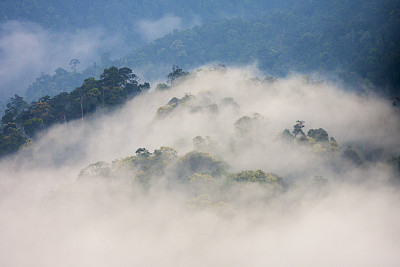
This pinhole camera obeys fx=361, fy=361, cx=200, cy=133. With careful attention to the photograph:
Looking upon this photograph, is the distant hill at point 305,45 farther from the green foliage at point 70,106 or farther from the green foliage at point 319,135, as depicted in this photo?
the green foliage at point 70,106

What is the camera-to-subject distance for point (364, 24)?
101 meters

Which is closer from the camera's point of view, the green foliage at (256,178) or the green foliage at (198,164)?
the green foliage at (256,178)

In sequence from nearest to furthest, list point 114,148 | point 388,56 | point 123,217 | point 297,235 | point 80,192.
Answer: point 297,235
point 123,217
point 80,192
point 114,148
point 388,56

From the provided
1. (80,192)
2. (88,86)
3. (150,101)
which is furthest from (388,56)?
Result: (80,192)

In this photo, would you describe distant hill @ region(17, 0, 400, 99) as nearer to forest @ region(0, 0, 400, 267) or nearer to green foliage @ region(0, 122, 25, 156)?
forest @ region(0, 0, 400, 267)

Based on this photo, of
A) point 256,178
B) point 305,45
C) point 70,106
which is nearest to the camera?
point 256,178

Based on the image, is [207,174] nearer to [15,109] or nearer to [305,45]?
[15,109]

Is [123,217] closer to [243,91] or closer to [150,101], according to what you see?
[150,101]

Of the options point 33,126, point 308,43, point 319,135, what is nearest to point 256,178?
point 319,135

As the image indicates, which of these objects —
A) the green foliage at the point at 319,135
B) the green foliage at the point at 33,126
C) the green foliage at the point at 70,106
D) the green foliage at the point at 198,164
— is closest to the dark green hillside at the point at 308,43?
the green foliage at the point at 319,135

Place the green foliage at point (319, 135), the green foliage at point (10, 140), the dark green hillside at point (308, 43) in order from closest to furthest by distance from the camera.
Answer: the green foliage at point (319, 135)
the green foliage at point (10, 140)
the dark green hillside at point (308, 43)

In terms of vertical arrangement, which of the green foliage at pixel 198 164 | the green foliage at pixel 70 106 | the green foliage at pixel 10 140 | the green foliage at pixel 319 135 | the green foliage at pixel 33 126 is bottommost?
the green foliage at pixel 198 164

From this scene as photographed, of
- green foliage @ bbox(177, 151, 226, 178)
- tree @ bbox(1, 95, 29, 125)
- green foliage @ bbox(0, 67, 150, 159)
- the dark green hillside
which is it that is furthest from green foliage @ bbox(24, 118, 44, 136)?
the dark green hillside

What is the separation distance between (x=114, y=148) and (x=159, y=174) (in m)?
16.4
